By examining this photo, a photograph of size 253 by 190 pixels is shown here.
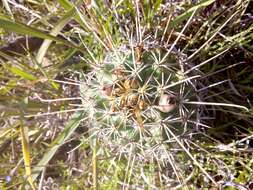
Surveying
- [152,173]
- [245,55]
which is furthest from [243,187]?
[245,55]

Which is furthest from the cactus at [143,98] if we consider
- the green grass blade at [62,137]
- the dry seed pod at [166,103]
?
the green grass blade at [62,137]

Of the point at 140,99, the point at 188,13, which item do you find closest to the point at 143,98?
the point at 140,99

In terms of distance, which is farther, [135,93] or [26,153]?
[26,153]

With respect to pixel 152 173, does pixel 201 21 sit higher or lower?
higher

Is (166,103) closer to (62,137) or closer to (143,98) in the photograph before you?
(143,98)

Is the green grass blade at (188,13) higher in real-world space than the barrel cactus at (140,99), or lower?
higher

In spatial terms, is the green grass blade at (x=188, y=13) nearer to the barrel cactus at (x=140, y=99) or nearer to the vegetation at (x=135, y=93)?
the vegetation at (x=135, y=93)

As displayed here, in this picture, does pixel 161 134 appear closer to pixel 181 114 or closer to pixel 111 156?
pixel 181 114

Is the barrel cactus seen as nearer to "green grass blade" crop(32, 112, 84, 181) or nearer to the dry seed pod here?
the dry seed pod
